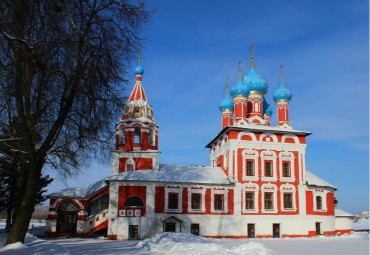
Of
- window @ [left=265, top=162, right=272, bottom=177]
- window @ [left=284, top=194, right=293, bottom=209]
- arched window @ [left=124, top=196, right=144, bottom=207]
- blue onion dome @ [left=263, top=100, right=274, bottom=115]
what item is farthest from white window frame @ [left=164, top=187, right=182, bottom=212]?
blue onion dome @ [left=263, top=100, right=274, bottom=115]

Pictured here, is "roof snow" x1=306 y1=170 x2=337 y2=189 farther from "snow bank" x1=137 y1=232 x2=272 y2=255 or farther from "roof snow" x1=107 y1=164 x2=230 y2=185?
"snow bank" x1=137 y1=232 x2=272 y2=255

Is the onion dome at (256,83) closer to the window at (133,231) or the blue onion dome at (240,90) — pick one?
the blue onion dome at (240,90)

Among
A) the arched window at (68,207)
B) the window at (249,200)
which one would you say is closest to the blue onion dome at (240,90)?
the window at (249,200)

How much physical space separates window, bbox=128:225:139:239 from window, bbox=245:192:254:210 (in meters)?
8.23

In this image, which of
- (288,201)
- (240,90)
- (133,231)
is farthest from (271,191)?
(133,231)

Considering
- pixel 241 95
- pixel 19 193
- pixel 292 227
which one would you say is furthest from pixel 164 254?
pixel 241 95

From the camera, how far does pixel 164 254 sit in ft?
42.4

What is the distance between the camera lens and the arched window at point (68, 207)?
26297mm

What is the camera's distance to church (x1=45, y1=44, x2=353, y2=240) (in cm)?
2492

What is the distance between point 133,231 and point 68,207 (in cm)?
551

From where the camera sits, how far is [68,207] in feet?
86.6

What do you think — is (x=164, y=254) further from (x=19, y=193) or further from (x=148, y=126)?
(x=148, y=126)

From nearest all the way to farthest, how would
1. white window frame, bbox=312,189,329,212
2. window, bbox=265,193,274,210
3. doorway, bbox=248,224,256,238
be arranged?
doorway, bbox=248,224,256,238
window, bbox=265,193,274,210
white window frame, bbox=312,189,329,212

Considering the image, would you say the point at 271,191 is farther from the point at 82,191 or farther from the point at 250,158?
the point at 82,191
